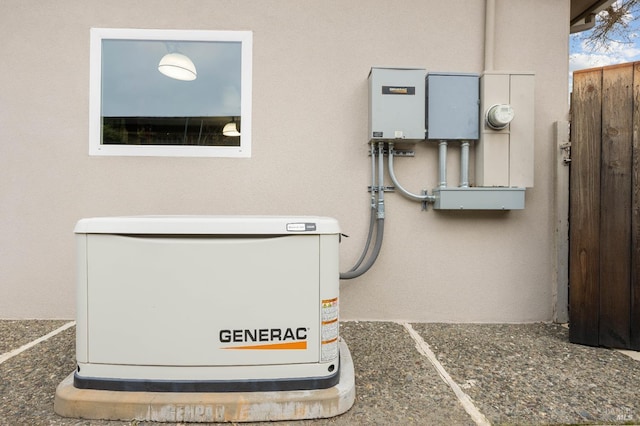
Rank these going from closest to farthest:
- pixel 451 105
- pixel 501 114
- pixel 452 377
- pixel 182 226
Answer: pixel 182 226 < pixel 452 377 < pixel 501 114 < pixel 451 105

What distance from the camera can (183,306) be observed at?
4.08 feet

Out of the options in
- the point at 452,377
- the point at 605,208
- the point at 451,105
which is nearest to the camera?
the point at 452,377

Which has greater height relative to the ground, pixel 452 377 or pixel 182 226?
pixel 182 226

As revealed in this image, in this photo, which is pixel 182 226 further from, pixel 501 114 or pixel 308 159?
pixel 501 114

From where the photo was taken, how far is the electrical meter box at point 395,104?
211cm

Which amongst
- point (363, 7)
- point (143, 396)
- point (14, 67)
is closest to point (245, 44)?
point (363, 7)

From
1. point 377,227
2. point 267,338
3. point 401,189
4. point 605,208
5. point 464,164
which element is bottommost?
point 267,338

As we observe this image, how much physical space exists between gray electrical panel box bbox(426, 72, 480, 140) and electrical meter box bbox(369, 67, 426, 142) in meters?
0.12

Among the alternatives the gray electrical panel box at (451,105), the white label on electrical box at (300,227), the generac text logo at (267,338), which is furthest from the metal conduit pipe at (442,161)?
the generac text logo at (267,338)

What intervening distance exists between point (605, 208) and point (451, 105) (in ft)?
3.54

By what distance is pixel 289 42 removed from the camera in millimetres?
Result: 2260

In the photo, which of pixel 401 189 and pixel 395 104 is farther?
pixel 401 189

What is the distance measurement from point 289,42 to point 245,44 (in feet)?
1.00

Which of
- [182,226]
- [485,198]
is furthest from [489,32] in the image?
[182,226]
